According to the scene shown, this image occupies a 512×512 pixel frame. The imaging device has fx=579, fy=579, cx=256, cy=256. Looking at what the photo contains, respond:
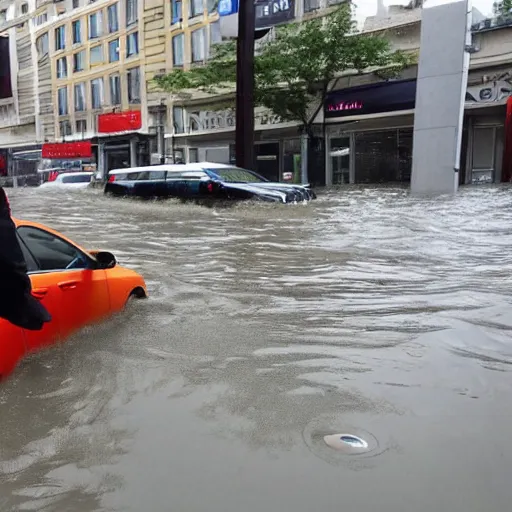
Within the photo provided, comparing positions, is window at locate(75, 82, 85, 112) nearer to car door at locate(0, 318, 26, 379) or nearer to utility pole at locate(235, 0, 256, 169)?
utility pole at locate(235, 0, 256, 169)

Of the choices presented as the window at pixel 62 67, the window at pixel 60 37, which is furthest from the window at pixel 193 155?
the window at pixel 60 37

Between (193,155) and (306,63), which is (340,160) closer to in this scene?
(306,63)

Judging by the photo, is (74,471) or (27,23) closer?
(74,471)

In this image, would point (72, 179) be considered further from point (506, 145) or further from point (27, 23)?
point (27, 23)

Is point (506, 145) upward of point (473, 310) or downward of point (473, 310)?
upward

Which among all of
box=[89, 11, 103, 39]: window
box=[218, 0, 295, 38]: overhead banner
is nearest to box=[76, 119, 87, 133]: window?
box=[89, 11, 103, 39]: window

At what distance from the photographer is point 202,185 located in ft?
48.5

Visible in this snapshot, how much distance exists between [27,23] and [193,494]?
151ft

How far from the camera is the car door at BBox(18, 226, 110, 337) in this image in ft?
12.9

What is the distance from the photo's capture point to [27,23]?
4184 centimetres

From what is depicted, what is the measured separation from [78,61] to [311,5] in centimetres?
1970

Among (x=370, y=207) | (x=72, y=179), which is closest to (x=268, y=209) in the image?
(x=370, y=207)

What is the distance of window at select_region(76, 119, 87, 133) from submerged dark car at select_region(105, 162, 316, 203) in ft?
71.7

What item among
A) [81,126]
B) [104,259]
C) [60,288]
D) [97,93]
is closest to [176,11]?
[97,93]
